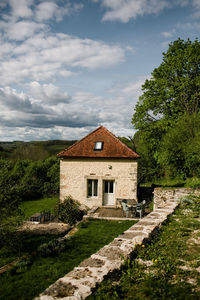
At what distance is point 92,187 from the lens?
14.5m

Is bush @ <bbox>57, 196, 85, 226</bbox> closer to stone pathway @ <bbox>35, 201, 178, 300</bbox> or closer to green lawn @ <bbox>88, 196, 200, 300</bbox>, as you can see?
stone pathway @ <bbox>35, 201, 178, 300</bbox>

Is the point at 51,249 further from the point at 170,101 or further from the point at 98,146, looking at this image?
the point at 170,101

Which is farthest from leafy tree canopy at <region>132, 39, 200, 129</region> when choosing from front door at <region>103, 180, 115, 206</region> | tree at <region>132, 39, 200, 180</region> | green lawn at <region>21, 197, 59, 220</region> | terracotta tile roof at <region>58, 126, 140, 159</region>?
green lawn at <region>21, 197, 59, 220</region>

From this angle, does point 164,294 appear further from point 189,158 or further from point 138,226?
point 189,158

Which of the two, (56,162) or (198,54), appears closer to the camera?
(198,54)

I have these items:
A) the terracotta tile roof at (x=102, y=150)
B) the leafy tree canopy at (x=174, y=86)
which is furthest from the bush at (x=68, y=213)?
the leafy tree canopy at (x=174, y=86)

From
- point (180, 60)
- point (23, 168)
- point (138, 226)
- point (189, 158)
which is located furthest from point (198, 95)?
point (23, 168)

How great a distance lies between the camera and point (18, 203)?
26.0 ft

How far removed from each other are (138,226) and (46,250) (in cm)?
325

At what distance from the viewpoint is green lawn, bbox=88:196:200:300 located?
2861 millimetres

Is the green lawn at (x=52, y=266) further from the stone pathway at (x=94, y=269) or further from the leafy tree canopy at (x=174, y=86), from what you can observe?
the leafy tree canopy at (x=174, y=86)

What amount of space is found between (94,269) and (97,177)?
10.9m

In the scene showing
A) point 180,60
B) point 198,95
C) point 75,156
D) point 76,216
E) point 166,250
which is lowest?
point 76,216

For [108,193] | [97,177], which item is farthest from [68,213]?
[108,193]
